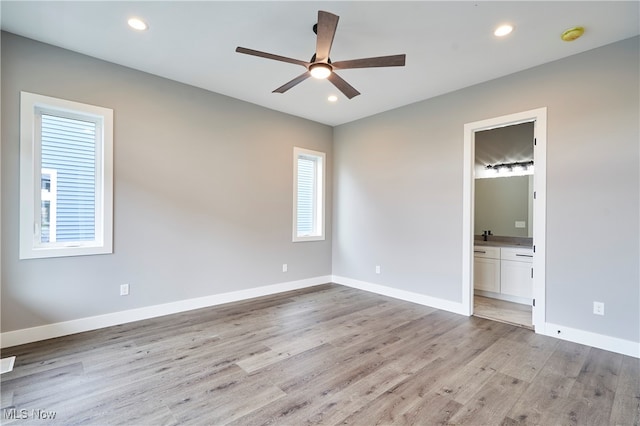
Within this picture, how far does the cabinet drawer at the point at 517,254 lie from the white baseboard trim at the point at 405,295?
121 cm

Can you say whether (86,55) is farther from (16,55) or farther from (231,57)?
(231,57)

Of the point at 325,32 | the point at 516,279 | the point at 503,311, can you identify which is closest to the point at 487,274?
the point at 516,279

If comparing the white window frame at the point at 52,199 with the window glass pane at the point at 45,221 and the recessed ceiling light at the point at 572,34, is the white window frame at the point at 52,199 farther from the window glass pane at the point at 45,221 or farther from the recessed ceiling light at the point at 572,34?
the recessed ceiling light at the point at 572,34

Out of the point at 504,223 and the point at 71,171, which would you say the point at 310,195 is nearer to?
the point at 504,223

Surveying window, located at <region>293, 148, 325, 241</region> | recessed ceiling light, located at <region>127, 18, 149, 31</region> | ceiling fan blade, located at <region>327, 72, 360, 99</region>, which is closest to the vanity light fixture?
window, located at <region>293, 148, 325, 241</region>

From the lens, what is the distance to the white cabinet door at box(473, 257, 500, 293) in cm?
462

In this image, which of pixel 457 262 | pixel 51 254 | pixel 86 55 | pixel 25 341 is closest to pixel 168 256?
pixel 51 254

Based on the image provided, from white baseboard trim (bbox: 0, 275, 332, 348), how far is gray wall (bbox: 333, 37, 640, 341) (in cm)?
223

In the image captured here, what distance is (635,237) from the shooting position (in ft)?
9.13

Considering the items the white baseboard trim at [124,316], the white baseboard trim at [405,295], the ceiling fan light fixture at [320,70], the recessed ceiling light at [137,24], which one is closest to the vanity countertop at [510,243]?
the white baseboard trim at [405,295]

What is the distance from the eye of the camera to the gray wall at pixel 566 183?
9.32ft

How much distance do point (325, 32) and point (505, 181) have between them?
14.4 ft

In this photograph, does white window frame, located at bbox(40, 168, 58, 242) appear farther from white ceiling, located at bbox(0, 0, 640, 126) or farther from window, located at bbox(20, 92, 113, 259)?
white ceiling, located at bbox(0, 0, 640, 126)

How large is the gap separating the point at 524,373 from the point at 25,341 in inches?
181
